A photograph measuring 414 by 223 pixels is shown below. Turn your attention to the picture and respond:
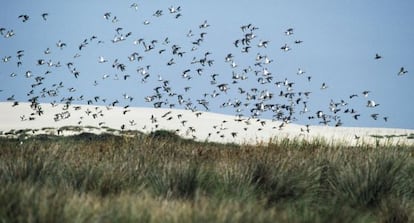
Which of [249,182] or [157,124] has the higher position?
[157,124]

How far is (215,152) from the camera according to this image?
1714 cm

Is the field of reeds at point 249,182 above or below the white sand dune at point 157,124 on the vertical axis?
below

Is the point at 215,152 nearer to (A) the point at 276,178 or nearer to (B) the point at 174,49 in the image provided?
(A) the point at 276,178

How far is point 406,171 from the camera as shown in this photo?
1475cm

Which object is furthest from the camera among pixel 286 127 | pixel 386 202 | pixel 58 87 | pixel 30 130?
pixel 286 127

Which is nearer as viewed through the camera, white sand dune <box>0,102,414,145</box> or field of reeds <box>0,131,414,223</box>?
field of reeds <box>0,131,414,223</box>

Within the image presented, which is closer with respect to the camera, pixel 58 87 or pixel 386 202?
pixel 386 202

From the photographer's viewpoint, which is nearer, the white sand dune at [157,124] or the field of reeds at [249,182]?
the field of reeds at [249,182]

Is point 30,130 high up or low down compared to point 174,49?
down

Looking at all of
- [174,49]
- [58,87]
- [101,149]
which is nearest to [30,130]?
[58,87]

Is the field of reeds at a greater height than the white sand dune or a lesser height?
lesser

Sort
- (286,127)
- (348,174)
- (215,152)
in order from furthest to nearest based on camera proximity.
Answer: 1. (286,127)
2. (215,152)
3. (348,174)

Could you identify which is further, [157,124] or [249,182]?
[157,124]

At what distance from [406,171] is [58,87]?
24549 millimetres
